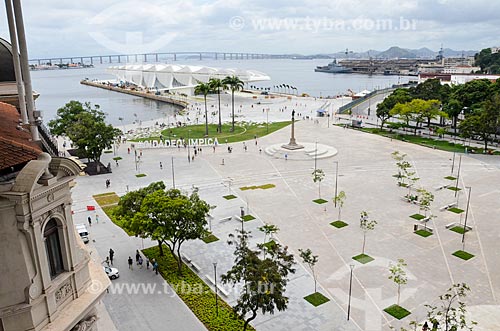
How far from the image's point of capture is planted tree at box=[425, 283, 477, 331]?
1836 centimetres

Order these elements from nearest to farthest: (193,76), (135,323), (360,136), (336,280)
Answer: (135,323), (336,280), (360,136), (193,76)

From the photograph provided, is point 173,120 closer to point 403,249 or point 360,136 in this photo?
point 360,136

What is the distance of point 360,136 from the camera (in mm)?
71688

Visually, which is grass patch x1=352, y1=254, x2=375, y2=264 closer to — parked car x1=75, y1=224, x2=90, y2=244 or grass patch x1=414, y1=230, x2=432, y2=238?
grass patch x1=414, y1=230, x2=432, y2=238

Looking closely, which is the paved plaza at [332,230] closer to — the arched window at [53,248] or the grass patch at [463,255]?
the grass patch at [463,255]

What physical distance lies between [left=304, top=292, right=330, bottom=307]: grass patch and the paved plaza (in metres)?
0.34

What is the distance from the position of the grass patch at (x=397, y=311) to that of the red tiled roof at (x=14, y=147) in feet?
65.6

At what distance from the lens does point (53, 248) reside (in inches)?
421

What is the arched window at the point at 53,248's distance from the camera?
412 inches

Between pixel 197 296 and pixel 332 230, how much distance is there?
43.9 feet

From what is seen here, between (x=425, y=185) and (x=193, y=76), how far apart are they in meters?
112

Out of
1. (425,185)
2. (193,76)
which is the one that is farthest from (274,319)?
(193,76)

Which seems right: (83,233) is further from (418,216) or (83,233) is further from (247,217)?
(418,216)

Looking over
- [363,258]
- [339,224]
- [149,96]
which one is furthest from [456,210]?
[149,96]
